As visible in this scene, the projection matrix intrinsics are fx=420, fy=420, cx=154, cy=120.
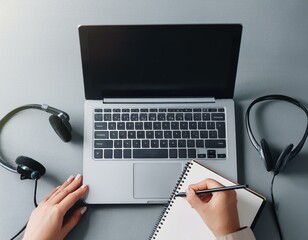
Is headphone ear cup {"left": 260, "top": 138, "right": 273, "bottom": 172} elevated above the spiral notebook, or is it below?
above

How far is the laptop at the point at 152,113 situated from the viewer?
0.91 m

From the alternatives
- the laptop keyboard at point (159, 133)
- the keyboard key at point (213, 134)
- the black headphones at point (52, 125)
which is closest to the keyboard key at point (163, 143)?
the laptop keyboard at point (159, 133)

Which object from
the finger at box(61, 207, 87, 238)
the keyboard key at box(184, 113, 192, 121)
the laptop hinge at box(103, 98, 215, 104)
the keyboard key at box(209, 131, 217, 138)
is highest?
the laptop hinge at box(103, 98, 215, 104)

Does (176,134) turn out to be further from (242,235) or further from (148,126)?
(242,235)

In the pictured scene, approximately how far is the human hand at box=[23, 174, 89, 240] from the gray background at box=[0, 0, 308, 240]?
3 cm

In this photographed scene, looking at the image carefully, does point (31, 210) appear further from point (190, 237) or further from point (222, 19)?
point (222, 19)

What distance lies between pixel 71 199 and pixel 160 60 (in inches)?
14.2

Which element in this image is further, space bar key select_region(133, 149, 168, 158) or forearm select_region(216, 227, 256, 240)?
space bar key select_region(133, 149, 168, 158)

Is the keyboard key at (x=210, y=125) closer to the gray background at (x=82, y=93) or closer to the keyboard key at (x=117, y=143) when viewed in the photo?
the gray background at (x=82, y=93)

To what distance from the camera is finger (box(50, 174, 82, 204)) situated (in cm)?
92

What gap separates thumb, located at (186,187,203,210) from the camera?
854 millimetres

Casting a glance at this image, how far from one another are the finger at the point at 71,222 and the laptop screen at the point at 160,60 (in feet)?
0.87

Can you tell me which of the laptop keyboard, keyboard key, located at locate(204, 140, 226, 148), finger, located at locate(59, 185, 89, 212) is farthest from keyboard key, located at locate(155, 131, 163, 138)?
finger, located at locate(59, 185, 89, 212)

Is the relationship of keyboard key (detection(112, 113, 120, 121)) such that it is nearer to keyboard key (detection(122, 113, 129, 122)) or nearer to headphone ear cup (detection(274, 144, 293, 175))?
keyboard key (detection(122, 113, 129, 122))
